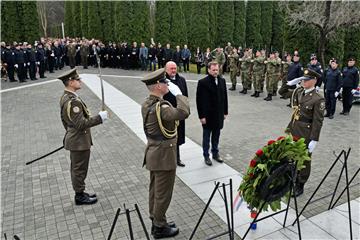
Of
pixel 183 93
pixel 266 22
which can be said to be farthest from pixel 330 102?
pixel 266 22

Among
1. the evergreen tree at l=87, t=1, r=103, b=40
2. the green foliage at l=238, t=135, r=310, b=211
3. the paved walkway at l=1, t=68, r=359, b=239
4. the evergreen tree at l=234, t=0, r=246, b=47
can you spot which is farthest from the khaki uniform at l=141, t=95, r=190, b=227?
the evergreen tree at l=87, t=1, r=103, b=40

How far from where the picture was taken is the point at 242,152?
725 cm

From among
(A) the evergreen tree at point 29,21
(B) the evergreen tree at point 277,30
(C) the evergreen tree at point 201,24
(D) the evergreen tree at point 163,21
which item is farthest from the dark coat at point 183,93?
(B) the evergreen tree at point 277,30

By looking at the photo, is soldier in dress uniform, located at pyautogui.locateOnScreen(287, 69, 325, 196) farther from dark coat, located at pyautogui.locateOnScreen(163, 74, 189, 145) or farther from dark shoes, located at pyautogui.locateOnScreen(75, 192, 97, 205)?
dark shoes, located at pyautogui.locateOnScreen(75, 192, 97, 205)

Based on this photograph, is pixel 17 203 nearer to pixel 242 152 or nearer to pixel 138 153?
pixel 138 153

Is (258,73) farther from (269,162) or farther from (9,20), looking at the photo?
(9,20)

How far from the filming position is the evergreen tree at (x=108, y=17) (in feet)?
88.1

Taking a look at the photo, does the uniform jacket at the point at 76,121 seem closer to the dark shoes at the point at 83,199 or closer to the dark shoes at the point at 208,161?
the dark shoes at the point at 83,199

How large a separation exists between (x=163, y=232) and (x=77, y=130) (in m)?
1.89

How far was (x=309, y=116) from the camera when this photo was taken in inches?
202

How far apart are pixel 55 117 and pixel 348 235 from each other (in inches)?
342

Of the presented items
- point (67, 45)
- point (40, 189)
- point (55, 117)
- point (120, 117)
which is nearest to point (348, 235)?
point (40, 189)

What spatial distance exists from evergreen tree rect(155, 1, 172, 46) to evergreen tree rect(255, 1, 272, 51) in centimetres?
846

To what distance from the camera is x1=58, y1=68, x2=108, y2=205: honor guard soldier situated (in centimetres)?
464
